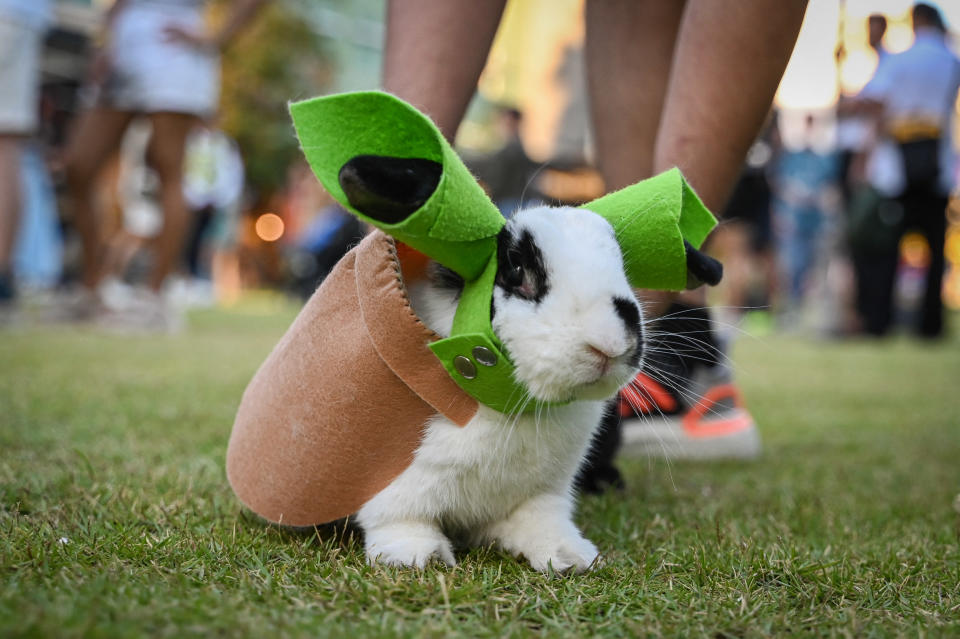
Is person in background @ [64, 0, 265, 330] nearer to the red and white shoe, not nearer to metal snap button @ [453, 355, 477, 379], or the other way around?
the red and white shoe

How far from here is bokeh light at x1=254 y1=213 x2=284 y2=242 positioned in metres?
16.0

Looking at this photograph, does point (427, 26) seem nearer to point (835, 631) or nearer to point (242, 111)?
point (835, 631)

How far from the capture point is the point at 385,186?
1124 millimetres

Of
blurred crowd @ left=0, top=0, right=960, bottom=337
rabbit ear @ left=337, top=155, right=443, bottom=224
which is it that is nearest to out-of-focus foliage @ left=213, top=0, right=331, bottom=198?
blurred crowd @ left=0, top=0, right=960, bottom=337

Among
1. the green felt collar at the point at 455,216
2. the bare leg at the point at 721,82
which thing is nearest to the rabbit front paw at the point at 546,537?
the green felt collar at the point at 455,216

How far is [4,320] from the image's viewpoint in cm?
491

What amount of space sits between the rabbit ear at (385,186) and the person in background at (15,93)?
381cm

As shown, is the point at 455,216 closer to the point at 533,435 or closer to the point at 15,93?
the point at 533,435

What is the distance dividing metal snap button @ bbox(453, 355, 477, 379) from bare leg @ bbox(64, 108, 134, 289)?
14.0 feet

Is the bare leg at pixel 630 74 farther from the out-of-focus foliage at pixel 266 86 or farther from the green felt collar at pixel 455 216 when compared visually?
the out-of-focus foliage at pixel 266 86

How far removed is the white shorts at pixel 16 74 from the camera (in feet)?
13.7

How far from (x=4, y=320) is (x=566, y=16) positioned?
10.9 m

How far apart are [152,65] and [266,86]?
1145cm

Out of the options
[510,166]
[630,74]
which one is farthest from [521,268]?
[510,166]
